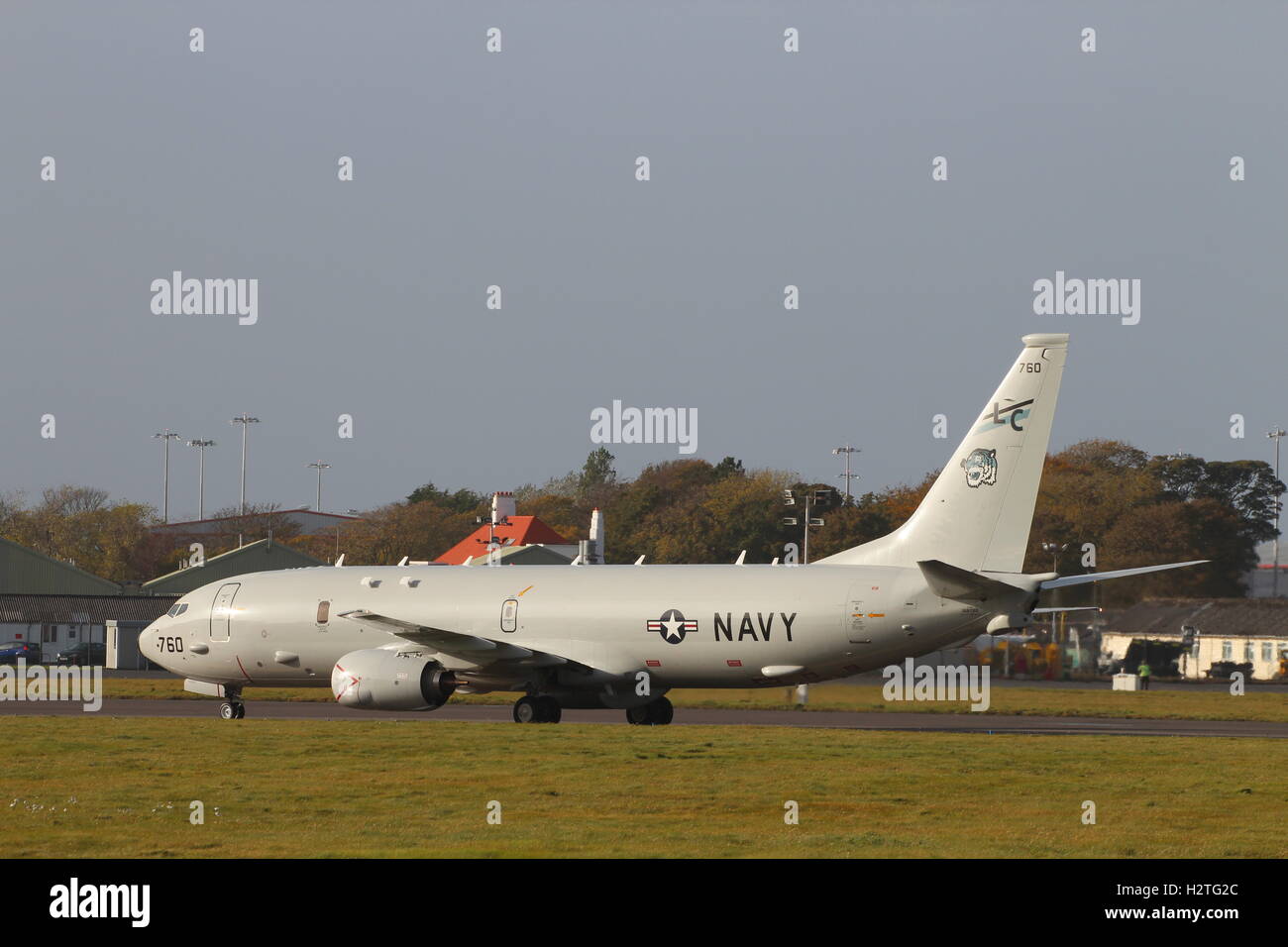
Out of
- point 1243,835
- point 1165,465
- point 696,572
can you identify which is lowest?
point 1243,835

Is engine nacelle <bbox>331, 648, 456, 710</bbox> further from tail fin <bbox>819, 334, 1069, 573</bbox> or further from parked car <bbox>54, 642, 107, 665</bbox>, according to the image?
parked car <bbox>54, 642, 107, 665</bbox>

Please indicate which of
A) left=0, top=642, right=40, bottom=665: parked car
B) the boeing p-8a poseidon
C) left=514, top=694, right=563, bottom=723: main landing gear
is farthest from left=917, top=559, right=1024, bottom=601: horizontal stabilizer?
left=0, top=642, right=40, bottom=665: parked car

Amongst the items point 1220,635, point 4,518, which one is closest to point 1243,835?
point 1220,635

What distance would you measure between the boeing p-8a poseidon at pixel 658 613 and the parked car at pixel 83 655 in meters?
46.0

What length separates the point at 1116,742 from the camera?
30453 mm

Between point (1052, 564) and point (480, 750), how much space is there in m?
71.1

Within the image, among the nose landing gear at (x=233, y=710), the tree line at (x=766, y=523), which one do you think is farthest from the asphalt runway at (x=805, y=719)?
the tree line at (x=766, y=523)

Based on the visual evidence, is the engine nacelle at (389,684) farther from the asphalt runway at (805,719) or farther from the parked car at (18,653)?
the parked car at (18,653)

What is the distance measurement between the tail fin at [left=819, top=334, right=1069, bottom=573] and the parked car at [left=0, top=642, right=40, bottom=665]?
60.8 metres

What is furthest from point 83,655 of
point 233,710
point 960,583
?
point 960,583

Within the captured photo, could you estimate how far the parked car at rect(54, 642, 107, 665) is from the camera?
83.8 metres

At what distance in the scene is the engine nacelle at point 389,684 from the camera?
117 feet

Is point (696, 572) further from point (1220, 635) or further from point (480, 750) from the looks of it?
point (1220, 635)
